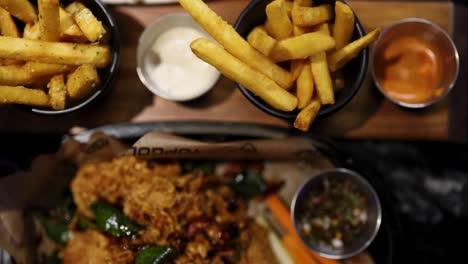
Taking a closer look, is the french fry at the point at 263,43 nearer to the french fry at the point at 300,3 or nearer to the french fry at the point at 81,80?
the french fry at the point at 300,3

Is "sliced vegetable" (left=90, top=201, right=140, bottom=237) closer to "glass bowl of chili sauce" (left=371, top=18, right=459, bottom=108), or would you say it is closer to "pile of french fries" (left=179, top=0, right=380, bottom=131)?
"pile of french fries" (left=179, top=0, right=380, bottom=131)

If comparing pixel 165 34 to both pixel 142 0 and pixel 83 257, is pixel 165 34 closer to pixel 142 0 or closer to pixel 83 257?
pixel 142 0

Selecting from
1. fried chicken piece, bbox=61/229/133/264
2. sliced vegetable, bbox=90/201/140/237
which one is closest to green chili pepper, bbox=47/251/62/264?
fried chicken piece, bbox=61/229/133/264

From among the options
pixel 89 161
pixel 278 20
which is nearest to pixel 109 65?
pixel 89 161

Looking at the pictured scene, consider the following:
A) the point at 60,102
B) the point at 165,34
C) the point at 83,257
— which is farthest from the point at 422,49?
the point at 83,257

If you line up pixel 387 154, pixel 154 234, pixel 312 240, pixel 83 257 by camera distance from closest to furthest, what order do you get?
pixel 154 234, pixel 83 257, pixel 312 240, pixel 387 154

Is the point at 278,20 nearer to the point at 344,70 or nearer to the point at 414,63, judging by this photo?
the point at 344,70

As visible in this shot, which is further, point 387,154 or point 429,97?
point 387,154
